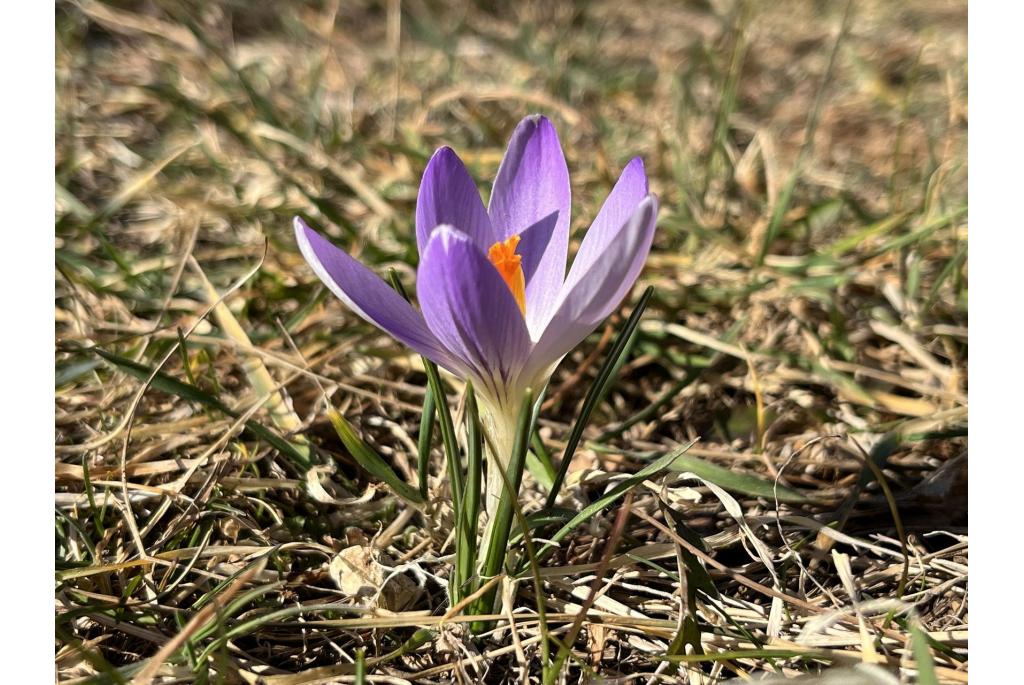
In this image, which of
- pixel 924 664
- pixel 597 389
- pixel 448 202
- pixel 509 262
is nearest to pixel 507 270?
pixel 509 262

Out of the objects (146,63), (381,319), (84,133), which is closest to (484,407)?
(381,319)

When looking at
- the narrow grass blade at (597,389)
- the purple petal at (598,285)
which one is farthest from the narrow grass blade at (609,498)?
the purple petal at (598,285)

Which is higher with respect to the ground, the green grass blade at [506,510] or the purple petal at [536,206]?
the purple petal at [536,206]

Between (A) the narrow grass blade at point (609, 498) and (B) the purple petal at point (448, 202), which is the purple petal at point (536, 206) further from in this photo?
(A) the narrow grass blade at point (609, 498)

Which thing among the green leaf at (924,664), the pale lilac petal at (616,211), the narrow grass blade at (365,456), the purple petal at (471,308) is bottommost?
the green leaf at (924,664)

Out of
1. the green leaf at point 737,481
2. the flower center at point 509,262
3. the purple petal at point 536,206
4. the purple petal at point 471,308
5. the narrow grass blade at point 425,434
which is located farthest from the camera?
the green leaf at point 737,481

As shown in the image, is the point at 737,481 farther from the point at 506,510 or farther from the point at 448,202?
the point at 448,202

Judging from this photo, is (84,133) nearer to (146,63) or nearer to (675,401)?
(146,63)
